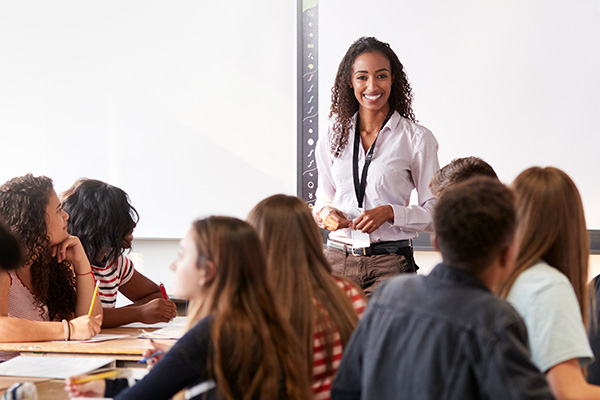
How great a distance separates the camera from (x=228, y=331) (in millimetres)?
1352

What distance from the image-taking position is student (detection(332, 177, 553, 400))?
43.3 inches

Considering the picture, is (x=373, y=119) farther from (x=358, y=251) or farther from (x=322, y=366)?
(x=322, y=366)

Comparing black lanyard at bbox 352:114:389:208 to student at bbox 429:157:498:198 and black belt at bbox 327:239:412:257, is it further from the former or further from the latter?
student at bbox 429:157:498:198

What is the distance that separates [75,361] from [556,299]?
1353mm

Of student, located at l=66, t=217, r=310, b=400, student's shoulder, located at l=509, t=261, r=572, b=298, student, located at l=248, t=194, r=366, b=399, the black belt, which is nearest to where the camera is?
Result: student, located at l=66, t=217, r=310, b=400

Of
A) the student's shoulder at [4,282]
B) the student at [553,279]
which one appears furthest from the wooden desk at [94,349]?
the student at [553,279]

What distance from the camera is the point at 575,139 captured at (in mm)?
3578

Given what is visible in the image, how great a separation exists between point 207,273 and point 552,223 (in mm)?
804

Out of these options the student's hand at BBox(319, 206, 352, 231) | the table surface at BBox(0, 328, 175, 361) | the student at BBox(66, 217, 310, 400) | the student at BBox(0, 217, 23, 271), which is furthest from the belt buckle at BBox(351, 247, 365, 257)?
the student at BBox(0, 217, 23, 271)

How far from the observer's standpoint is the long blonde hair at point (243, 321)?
1.34 m

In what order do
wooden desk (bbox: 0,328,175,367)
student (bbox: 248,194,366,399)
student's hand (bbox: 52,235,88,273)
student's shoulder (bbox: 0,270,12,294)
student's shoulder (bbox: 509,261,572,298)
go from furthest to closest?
student's hand (bbox: 52,235,88,273)
student's shoulder (bbox: 0,270,12,294)
wooden desk (bbox: 0,328,175,367)
student (bbox: 248,194,366,399)
student's shoulder (bbox: 509,261,572,298)

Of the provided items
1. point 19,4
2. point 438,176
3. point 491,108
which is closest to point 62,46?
point 19,4

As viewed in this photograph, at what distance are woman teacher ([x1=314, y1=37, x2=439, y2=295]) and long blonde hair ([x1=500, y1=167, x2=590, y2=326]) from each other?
109 centimetres

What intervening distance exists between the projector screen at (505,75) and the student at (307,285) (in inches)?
91.3
